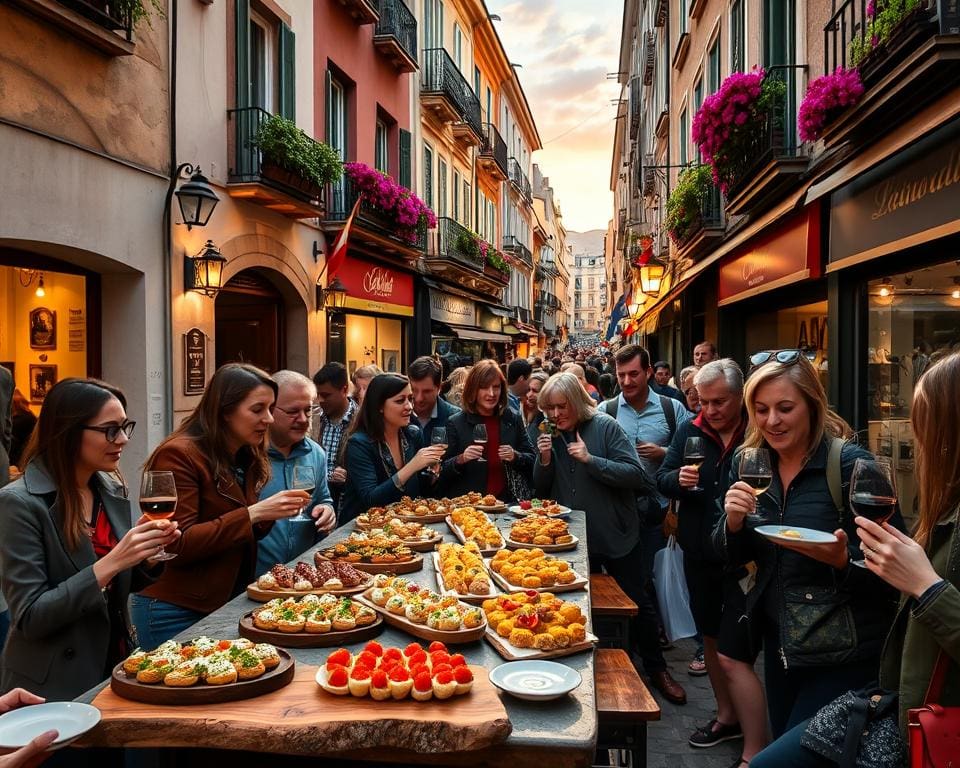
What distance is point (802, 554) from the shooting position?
2.92 metres

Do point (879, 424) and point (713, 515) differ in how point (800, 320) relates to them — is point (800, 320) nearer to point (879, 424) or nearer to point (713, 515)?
point (879, 424)

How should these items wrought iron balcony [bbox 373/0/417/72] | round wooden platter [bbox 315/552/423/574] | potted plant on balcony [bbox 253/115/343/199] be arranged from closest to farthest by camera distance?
1. round wooden platter [bbox 315/552/423/574]
2. potted plant on balcony [bbox 253/115/343/199]
3. wrought iron balcony [bbox 373/0/417/72]

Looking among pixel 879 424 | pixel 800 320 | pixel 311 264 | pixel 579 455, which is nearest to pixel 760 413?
pixel 579 455

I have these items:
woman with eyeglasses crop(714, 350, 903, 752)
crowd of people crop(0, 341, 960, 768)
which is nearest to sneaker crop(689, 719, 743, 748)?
crowd of people crop(0, 341, 960, 768)

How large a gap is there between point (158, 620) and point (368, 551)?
1.01 m

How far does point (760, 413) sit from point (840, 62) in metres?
5.30

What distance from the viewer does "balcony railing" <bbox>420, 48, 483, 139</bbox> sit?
1856 centimetres

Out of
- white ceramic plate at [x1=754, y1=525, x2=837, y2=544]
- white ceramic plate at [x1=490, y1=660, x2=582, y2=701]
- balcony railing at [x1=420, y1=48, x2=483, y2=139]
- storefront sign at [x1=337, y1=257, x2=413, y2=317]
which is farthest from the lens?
balcony railing at [x1=420, y1=48, x2=483, y2=139]

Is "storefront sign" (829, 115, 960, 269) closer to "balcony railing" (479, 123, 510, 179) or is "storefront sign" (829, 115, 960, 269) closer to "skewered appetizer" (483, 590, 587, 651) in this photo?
"skewered appetizer" (483, 590, 587, 651)

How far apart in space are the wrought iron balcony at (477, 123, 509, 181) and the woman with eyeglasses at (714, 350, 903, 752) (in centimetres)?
2298

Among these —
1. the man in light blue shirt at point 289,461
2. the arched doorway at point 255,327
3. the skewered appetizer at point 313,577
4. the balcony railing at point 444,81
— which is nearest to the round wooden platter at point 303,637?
the skewered appetizer at point 313,577

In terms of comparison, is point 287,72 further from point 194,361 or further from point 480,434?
point 480,434

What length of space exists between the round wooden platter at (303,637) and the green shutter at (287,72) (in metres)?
9.73

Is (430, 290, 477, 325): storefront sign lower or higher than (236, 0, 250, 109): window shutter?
lower
